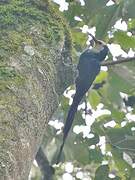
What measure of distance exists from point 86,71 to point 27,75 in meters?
1.00

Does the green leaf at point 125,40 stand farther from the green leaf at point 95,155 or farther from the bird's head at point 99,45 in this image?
the green leaf at point 95,155

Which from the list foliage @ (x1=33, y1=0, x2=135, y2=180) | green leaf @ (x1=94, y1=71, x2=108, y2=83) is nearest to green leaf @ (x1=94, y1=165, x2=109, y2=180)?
foliage @ (x1=33, y1=0, x2=135, y2=180)

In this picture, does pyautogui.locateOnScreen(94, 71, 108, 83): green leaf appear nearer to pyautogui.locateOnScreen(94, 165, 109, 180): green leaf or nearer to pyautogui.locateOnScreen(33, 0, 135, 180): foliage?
pyautogui.locateOnScreen(33, 0, 135, 180): foliage

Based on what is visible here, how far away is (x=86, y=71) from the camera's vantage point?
2.51 m

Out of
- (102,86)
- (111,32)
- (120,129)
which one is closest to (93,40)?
(111,32)

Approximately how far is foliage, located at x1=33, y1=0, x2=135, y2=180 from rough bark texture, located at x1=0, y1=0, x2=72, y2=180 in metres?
0.74

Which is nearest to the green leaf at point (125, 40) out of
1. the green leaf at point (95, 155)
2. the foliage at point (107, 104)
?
the foliage at point (107, 104)

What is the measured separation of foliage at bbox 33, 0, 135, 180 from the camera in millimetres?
2676

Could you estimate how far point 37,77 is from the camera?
1.58 meters

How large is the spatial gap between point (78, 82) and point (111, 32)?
0.44m

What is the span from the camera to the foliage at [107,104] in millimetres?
2676

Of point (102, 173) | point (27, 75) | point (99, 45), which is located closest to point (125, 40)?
point (99, 45)

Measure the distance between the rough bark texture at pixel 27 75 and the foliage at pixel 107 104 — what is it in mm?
737

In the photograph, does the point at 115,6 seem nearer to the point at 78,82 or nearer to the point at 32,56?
the point at 78,82
